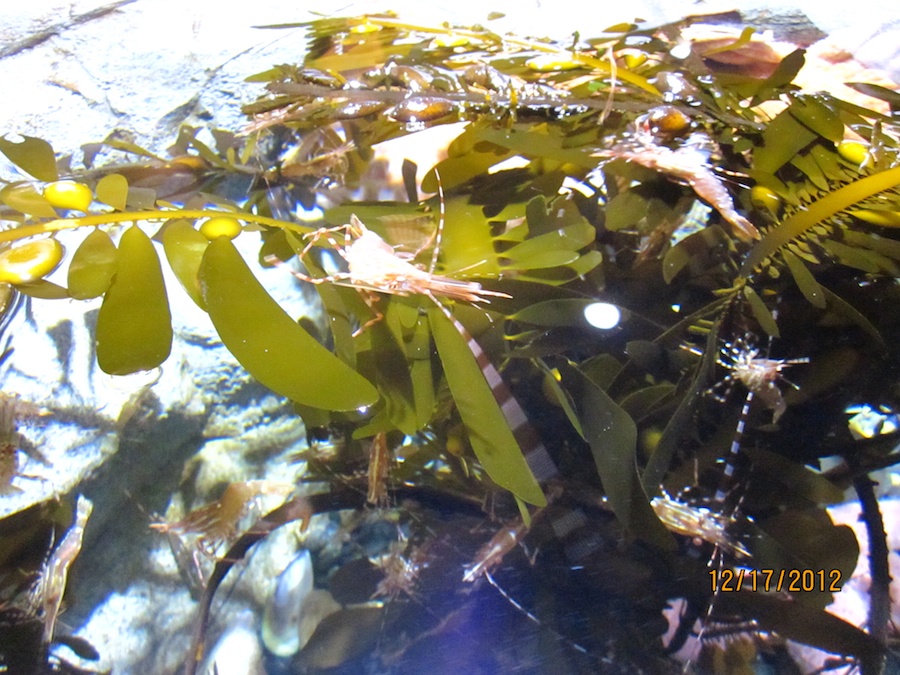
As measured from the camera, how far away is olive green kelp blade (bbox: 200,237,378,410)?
0.75 meters

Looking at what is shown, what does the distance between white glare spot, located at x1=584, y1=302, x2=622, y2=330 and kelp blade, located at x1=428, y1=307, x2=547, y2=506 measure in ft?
0.80

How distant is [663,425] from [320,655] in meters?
0.79

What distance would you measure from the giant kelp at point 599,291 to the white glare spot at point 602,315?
14 mm

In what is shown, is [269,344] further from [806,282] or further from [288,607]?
[806,282]

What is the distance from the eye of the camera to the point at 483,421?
2.74 feet

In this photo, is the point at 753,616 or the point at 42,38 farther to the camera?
the point at 42,38

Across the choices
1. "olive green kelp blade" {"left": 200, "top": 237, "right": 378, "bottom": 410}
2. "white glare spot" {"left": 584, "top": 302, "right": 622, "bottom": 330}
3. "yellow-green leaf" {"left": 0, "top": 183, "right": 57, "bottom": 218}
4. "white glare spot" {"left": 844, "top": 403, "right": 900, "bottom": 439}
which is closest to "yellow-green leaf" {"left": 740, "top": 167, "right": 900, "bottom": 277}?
"white glare spot" {"left": 584, "top": 302, "right": 622, "bottom": 330}

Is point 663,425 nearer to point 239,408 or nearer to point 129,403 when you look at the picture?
point 239,408

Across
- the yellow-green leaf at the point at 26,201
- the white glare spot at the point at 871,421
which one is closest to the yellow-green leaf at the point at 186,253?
the yellow-green leaf at the point at 26,201

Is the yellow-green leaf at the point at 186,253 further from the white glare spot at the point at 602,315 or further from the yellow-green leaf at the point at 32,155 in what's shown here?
the white glare spot at the point at 602,315

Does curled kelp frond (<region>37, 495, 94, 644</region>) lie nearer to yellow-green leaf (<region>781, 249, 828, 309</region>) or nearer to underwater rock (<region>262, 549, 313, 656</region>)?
underwater rock (<region>262, 549, 313, 656</region>)

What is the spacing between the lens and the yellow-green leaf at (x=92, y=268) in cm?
78

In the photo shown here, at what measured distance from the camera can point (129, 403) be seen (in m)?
1.22

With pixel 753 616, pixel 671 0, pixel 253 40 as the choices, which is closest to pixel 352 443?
pixel 753 616
